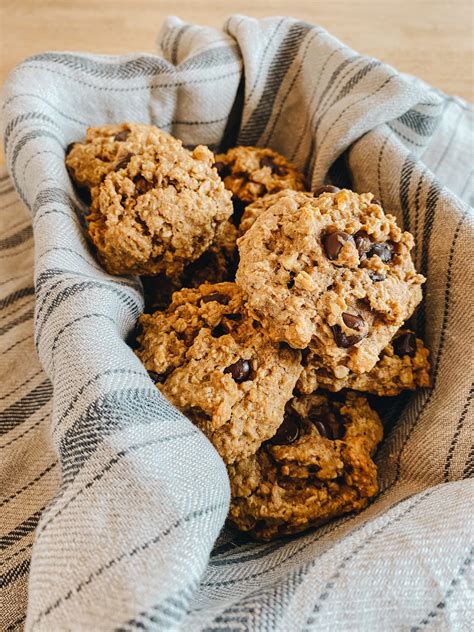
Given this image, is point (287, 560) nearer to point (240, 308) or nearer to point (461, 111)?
point (240, 308)

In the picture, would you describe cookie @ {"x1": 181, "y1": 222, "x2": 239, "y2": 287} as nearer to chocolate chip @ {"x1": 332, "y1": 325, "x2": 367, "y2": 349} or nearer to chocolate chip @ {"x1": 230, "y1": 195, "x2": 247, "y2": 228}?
chocolate chip @ {"x1": 230, "y1": 195, "x2": 247, "y2": 228}

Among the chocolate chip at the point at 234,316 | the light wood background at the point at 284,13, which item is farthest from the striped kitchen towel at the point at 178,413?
the light wood background at the point at 284,13

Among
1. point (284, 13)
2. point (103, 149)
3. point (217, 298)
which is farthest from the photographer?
point (284, 13)

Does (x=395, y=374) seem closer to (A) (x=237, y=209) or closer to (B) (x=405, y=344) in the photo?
(B) (x=405, y=344)

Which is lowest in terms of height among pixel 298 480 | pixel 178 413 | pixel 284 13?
pixel 298 480

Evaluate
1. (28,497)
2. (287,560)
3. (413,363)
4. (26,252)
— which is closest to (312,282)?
(413,363)

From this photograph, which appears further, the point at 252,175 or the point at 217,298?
the point at 252,175

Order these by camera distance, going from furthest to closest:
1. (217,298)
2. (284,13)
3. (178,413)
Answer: (284,13) → (217,298) → (178,413)

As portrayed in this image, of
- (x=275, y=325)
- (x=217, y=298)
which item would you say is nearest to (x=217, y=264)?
(x=217, y=298)
